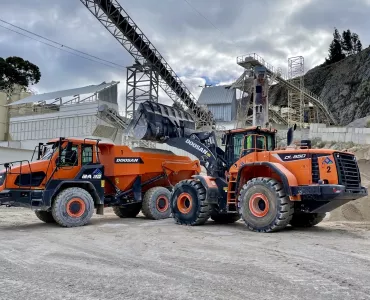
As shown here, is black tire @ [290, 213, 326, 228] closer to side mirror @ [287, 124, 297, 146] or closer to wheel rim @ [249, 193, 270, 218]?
wheel rim @ [249, 193, 270, 218]

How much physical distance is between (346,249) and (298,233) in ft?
7.31

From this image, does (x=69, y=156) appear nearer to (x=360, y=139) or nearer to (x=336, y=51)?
(x=360, y=139)

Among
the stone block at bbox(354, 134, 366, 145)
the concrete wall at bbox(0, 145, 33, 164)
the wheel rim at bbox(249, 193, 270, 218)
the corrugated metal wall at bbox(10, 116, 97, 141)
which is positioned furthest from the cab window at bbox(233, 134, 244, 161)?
the corrugated metal wall at bbox(10, 116, 97, 141)

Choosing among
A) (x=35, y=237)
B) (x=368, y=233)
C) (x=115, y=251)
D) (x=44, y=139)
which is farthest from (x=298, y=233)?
(x=44, y=139)

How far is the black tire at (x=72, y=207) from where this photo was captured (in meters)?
11.1

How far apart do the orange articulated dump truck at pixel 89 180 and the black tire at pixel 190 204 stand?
2057 millimetres

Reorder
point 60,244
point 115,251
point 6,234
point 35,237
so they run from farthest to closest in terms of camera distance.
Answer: point 6,234, point 35,237, point 60,244, point 115,251

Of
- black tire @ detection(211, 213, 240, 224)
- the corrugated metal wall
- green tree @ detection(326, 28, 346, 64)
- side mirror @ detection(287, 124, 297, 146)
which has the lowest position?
black tire @ detection(211, 213, 240, 224)

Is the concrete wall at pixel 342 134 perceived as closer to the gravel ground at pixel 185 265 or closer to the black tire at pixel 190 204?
the gravel ground at pixel 185 265

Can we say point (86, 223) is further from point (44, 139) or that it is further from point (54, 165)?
point (44, 139)

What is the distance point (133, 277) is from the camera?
17.7ft

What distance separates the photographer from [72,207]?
11336 mm

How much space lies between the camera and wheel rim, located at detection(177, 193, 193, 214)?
11477 mm

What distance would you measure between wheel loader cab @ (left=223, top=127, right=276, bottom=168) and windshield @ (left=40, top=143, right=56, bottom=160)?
198 inches
